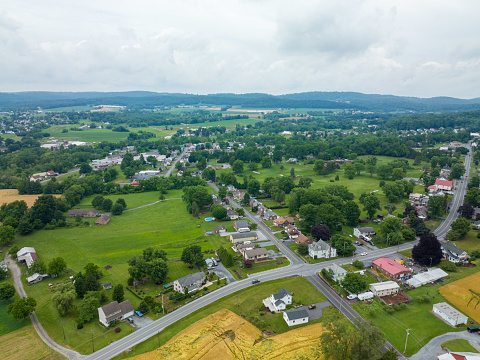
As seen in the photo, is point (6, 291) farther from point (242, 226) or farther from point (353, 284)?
point (353, 284)

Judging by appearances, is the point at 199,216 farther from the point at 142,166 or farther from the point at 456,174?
the point at 456,174

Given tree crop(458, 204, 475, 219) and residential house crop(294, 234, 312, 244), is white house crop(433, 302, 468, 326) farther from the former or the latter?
A: tree crop(458, 204, 475, 219)

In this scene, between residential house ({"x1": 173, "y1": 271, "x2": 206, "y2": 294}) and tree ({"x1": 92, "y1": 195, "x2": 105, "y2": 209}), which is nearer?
residential house ({"x1": 173, "y1": 271, "x2": 206, "y2": 294})

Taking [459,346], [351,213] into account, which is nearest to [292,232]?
[351,213]

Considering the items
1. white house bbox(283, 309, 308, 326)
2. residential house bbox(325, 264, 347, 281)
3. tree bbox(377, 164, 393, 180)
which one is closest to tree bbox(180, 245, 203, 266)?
white house bbox(283, 309, 308, 326)

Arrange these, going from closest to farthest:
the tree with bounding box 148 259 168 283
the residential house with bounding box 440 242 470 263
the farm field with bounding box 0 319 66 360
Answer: the farm field with bounding box 0 319 66 360
the tree with bounding box 148 259 168 283
the residential house with bounding box 440 242 470 263

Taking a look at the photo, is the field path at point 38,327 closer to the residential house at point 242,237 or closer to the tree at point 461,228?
the residential house at point 242,237
